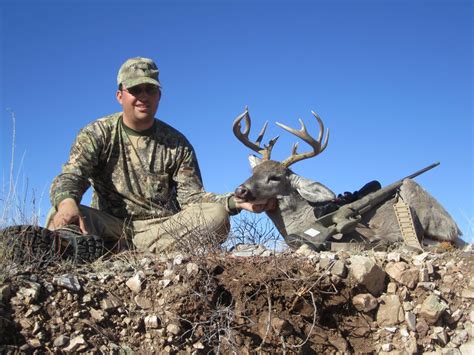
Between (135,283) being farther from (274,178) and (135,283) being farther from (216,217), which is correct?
(274,178)

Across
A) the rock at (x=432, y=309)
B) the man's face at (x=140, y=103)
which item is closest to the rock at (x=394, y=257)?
the rock at (x=432, y=309)

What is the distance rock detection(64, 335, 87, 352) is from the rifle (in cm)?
235

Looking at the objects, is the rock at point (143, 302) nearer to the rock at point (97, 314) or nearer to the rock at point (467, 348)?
the rock at point (97, 314)

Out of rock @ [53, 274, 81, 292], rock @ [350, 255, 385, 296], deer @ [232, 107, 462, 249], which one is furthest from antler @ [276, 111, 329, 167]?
rock @ [53, 274, 81, 292]

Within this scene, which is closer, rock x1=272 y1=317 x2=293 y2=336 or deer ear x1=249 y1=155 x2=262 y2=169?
rock x1=272 y1=317 x2=293 y2=336

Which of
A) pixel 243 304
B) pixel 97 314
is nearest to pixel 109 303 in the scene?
pixel 97 314

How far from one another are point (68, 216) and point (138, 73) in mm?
1586

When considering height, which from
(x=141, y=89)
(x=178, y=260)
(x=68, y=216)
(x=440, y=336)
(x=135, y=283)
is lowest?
(x=440, y=336)

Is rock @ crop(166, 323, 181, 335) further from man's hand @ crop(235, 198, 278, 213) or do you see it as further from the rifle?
man's hand @ crop(235, 198, 278, 213)

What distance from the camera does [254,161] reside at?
6.67 meters

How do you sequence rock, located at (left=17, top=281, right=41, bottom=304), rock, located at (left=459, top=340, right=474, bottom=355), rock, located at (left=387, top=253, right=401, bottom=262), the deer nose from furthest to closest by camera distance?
the deer nose → rock, located at (left=387, top=253, right=401, bottom=262) → rock, located at (left=459, top=340, right=474, bottom=355) → rock, located at (left=17, top=281, right=41, bottom=304)

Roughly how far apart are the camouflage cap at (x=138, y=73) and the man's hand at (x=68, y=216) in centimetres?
132

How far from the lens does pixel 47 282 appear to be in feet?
12.1

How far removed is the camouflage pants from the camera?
4859 mm
